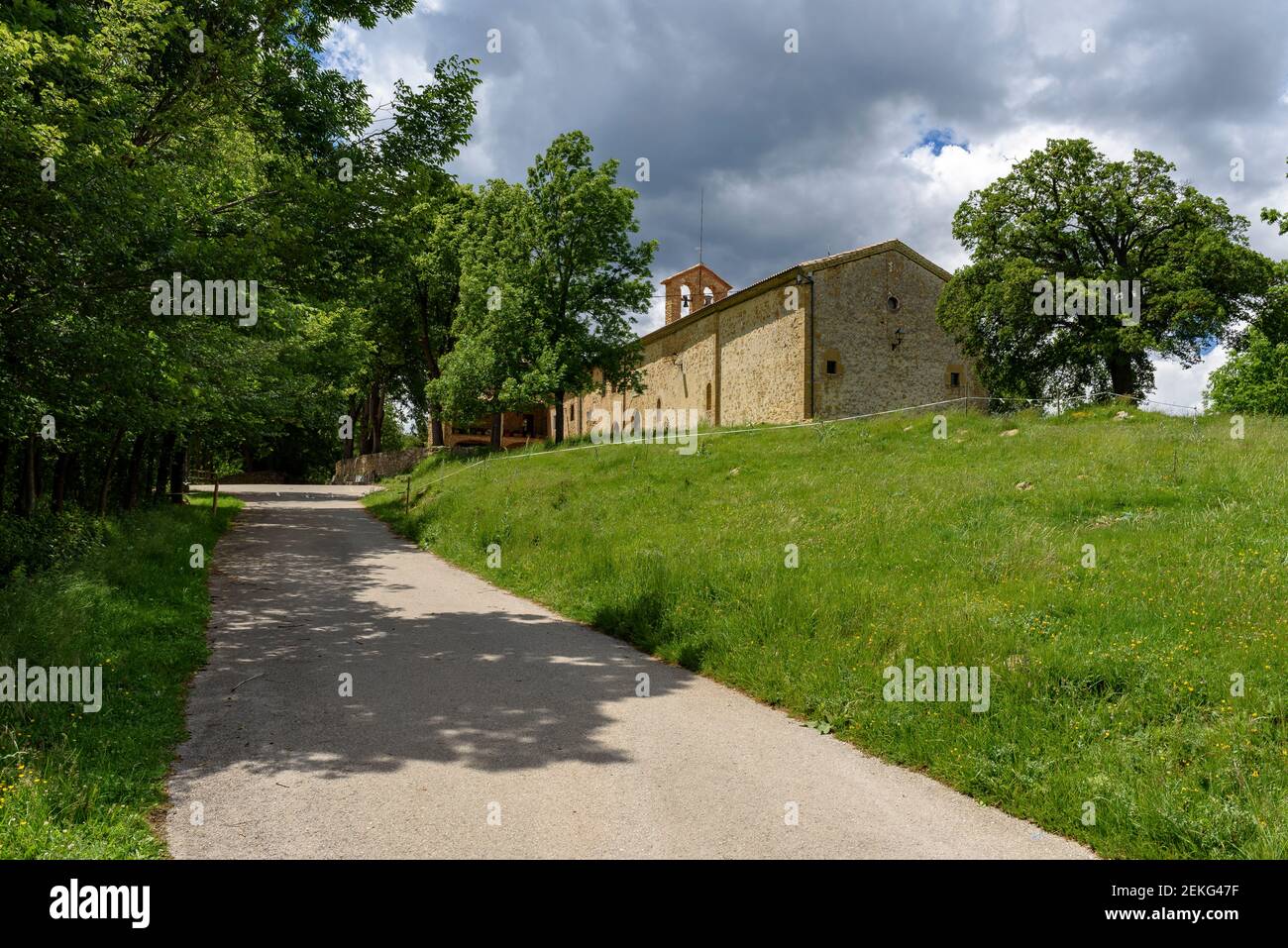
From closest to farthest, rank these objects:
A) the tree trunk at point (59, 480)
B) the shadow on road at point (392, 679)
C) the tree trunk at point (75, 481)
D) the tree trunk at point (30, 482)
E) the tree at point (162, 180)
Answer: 1. the shadow on road at point (392, 679)
2. the tree at point (162, 180)
3. the tree trunk at point (30, 482)
4. the tree trunk at point (59, 480)
5. the tree trunk at point (75, 481)

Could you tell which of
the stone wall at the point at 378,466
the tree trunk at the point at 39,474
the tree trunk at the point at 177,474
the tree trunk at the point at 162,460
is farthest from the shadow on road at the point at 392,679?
the stone wall at the point at 378,466

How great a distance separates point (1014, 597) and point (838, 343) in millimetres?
22995

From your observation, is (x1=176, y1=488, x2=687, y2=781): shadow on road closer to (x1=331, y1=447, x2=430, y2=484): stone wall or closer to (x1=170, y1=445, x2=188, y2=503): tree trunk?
(x1=170, y1=445, x2=188, y2=503): tree trunk

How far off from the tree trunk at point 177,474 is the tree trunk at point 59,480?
699 centimetres

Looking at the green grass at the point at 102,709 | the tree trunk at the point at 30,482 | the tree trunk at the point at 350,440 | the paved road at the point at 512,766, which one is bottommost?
the paved road at the point at 512,766

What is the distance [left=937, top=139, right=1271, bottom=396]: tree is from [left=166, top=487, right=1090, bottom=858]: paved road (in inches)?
971

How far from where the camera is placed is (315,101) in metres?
9.64

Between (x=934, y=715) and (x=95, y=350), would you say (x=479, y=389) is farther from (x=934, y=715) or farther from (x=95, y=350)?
(x=934, y=715)

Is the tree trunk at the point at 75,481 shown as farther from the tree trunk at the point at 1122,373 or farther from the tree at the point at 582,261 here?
the tree trunk at the point at 1122,373

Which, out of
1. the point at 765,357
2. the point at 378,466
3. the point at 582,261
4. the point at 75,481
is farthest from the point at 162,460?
the point at 378,466

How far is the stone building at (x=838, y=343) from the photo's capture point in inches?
1124

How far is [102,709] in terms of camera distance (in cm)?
568

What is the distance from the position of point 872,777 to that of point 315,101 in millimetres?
10597
